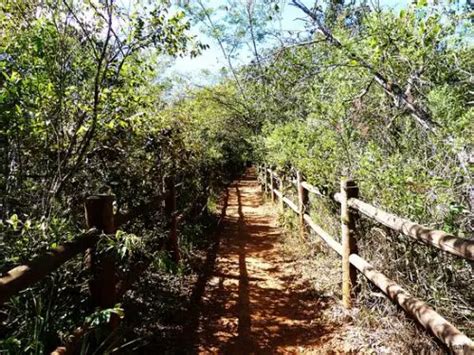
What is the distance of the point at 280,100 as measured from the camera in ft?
37.6

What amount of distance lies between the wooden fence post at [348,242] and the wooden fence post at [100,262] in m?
2.50

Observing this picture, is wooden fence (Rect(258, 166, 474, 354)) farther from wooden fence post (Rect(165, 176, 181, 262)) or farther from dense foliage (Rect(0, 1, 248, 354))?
wooden fence post (Rect(165, 176, 181, 262))

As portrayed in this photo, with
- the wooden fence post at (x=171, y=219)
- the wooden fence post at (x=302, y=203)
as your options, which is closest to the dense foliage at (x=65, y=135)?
the wooden fence post at (x=171, y=219)

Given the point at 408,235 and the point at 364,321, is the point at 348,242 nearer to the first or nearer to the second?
the point at 364,321

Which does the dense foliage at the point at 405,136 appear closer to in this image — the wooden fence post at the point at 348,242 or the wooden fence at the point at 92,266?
the wooden fence post at the point at 348,242

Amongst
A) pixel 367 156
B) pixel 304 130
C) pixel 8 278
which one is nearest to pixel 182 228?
pixel 304 130

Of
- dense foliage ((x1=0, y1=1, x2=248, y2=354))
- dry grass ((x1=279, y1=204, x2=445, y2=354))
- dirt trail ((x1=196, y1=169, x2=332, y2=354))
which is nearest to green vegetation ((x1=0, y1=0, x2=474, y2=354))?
dense foliage ((x1=0, y1=1, x2=248, y2=354))

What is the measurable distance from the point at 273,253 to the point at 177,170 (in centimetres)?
233

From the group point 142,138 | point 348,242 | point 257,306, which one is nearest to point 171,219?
point 142,138

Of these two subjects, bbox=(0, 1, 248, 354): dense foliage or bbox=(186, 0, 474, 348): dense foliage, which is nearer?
bbox=(0, 1, 248, 354): dense foliage

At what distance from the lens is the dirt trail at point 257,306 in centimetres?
383

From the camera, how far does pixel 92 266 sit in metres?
2.88

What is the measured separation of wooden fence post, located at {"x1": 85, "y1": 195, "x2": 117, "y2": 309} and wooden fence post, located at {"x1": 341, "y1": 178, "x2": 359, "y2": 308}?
2501 mm

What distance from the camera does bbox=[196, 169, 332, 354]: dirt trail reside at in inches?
151
